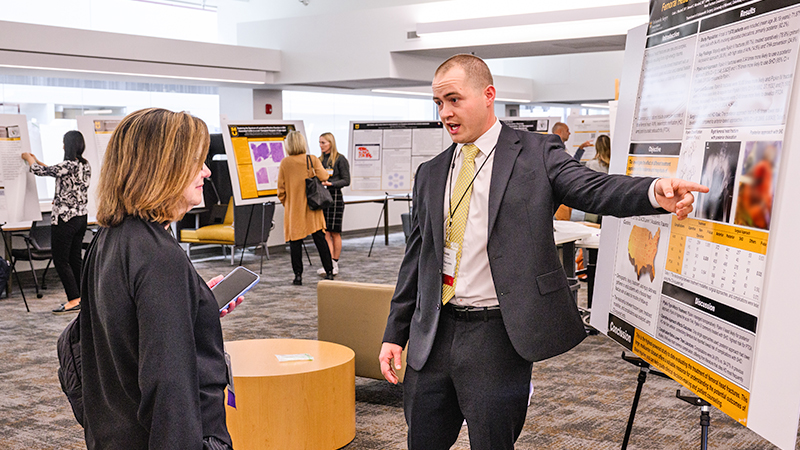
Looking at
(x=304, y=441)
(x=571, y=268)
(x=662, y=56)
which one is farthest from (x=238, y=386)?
(x=571, y=268)

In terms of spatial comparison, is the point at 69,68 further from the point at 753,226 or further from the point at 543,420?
the point at 753,226

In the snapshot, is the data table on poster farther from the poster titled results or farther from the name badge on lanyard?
the name badge on lanyard

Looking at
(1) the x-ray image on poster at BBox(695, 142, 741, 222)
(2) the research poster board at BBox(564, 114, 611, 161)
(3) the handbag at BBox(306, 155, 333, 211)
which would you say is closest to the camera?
(1) the x-ray image on poster at BBox(695, 142, 741, 222)

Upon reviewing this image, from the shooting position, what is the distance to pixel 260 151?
884 centimetres

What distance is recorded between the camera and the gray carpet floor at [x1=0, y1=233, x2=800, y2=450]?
366cm

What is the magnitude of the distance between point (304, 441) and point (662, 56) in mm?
2347

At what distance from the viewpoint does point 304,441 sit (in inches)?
132

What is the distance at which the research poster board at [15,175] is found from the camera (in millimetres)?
6816

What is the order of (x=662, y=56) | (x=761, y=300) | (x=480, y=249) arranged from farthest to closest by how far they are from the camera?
1. (x=480, y=249)
2. (x=662, y=56)
3. (x=761, y=300)

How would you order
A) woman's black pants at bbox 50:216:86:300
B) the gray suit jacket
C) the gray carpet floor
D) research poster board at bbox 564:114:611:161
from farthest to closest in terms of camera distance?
research poster board at bbox 564:114:611:161 < woman's black pants at bbox 50:216:86:300 < the gray carpet floor < the gray suit jacket

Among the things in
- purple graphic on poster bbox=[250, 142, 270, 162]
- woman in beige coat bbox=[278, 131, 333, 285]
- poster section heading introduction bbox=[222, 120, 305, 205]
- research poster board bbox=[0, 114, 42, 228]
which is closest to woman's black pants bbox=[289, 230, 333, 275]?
woman in beige coat bbox=[278, 131, 333, 285]

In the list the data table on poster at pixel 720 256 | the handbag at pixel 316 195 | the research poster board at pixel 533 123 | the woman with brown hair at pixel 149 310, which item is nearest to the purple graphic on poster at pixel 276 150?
the handbag at pixel 316 195

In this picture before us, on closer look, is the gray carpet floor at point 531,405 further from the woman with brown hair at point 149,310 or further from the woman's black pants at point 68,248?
the woman with brown hair at point 149,310

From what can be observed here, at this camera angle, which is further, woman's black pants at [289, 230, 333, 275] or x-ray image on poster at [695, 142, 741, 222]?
woman's black pants at [289, 230, 333, 275]
